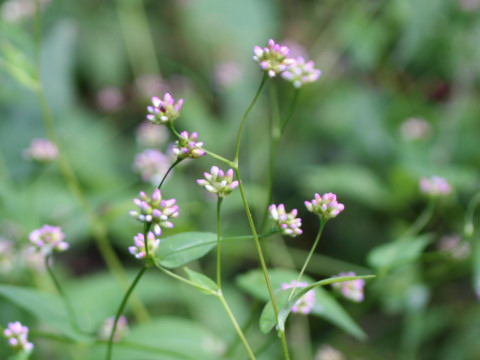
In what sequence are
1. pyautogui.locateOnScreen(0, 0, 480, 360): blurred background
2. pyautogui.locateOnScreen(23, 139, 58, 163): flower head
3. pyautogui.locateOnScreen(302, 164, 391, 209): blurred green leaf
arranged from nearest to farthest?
pyautogui.locateOnScreen(23, 139, 58, 163): flower head
pyautogui.locateOnScreen(0, 0, 480, 360): blurred background
pyautogui.locateOnScreen(302, 164, 391, 209): blurred green leaf

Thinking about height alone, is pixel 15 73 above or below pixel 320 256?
above

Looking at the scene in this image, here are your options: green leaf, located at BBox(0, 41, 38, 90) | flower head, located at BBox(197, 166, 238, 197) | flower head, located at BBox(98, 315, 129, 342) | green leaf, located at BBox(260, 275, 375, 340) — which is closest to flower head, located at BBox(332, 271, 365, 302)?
green leaf, located at BBox(260, 275, 375, 340)

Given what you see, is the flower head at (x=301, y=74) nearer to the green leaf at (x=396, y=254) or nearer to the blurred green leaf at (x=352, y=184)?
the green leaf at (x=396, y=254)

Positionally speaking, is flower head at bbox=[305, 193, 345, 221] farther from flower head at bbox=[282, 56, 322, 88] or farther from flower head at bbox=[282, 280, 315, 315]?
flower head at bbox=[282, 56, 322, 88]

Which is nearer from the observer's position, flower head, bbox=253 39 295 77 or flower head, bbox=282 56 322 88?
flower head, bbox=253 39 295 77

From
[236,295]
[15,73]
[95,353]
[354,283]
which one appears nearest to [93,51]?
[15,73]

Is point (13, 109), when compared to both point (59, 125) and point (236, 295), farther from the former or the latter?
point (236, 295)

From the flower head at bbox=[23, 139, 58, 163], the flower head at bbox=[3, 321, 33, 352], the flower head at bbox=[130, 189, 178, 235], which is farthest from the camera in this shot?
the flower head at bbox=[23, 139, 58, 163]
